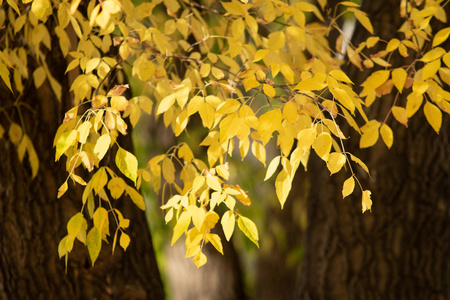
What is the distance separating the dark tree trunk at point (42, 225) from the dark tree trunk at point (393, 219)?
44.0 inches

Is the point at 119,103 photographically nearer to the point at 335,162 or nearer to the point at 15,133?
the point at 335,162

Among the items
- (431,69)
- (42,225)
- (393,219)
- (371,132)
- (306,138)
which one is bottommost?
(393,219)

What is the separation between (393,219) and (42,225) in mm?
1707

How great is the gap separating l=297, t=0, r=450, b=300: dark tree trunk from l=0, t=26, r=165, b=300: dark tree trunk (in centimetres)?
112

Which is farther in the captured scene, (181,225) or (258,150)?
(258,150)

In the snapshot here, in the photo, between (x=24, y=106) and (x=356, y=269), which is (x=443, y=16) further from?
(x=24, y=106)

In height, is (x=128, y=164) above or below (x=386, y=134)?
above

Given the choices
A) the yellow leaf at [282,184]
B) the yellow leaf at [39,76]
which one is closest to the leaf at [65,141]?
the yellow leaf at [282,184]

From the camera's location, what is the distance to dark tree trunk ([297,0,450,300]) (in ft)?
8.46

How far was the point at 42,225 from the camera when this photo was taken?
7.88 ft

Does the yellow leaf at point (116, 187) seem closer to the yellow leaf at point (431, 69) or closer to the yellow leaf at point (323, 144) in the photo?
the yellow leaf at point (323, 144)

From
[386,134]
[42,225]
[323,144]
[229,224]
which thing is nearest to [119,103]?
[229,224]

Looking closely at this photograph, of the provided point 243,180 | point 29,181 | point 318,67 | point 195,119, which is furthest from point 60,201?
point 243,180

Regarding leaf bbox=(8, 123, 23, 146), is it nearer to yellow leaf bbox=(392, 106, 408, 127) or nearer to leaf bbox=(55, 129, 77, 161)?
leaf bbox=(55, 129, 77, 161)
